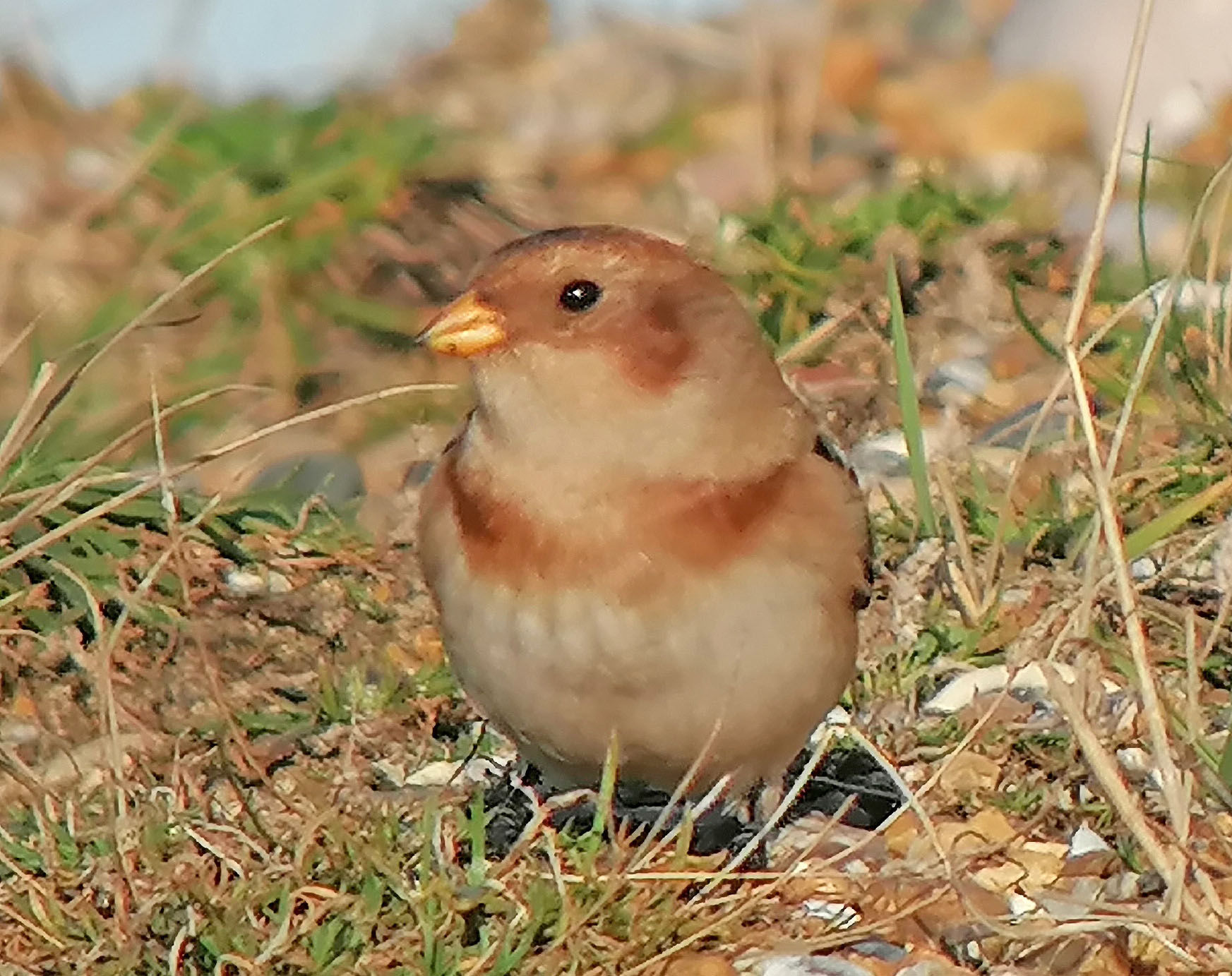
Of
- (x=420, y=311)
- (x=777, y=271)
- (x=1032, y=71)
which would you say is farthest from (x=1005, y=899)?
→ (x=1032, y=71)

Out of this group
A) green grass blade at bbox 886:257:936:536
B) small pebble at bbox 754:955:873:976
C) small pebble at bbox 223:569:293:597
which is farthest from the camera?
small pebble at bbox 223:569:293:597

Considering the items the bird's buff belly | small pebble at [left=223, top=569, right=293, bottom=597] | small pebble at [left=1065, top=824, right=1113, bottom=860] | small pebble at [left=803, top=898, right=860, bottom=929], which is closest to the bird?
the bird's buff belly

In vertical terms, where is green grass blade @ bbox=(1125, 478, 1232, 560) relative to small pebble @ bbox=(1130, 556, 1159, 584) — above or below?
above

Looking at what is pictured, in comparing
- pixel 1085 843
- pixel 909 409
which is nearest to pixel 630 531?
pixel 1085 843

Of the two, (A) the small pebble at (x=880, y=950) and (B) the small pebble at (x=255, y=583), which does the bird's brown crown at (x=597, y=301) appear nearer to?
(A) the small pebble at (x=880, y=950)

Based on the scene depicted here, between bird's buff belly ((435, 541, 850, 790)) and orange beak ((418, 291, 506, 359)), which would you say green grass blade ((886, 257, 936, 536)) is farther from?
orange beak ((418, 291, 506, 359))

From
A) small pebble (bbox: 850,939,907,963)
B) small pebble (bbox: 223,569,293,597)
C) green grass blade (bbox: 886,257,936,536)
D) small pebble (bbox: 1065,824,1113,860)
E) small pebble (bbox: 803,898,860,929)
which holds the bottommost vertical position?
small pebble (bbox: 223,569,293,597)

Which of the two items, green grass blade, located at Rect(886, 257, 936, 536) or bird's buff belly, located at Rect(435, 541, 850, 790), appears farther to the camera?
green grass blade, located at Rect(886, 257, 936, 536)

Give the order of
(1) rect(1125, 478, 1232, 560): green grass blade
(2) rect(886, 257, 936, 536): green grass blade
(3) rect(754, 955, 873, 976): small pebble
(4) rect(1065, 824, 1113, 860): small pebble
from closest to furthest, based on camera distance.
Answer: (3) rect(754, 955, 873, 976): small pebble
(4) rect(1065, 824, 1113, 860): small pebble
(1) rect(1125, 478, 1232, 560): green grass blade
(2) rect(886, 257, 936, 536): green grass blade
